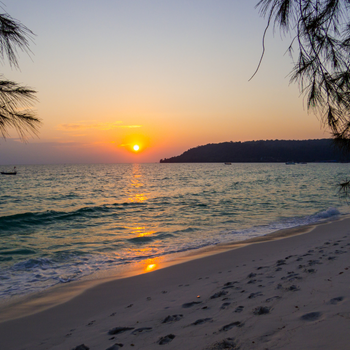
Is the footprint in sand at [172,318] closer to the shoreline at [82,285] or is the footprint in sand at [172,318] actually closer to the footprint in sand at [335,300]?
the footprint in sand at [335,300]

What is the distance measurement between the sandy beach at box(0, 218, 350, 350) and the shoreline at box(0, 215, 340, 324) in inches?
9.3

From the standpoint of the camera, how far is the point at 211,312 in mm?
3793

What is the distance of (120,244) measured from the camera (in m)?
10.4

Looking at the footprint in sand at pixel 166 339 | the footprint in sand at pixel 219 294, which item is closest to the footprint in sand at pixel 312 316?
the footprint in sand at pixel 166 339

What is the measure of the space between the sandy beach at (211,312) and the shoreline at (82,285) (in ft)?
0.77

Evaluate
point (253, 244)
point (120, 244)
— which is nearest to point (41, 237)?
point (120, 244)

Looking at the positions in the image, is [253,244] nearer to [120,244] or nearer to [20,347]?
[120,244]

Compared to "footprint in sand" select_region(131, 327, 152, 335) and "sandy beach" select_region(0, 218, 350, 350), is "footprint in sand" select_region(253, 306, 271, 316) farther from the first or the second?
"footprint in sand" select_region(131, 327, 152, 335)

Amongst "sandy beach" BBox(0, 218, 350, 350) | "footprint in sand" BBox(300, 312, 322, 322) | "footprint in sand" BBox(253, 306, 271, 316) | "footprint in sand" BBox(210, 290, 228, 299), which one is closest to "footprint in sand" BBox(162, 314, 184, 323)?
"sandy beach" BBox(0, 218, 350, 350)

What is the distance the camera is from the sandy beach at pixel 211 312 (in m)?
2.87

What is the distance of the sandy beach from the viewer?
287 centimetres

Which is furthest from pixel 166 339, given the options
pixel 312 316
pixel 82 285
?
pixel 82 285

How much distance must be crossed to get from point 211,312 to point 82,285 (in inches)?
143

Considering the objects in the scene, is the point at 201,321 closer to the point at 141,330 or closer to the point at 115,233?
the point at 141,330
